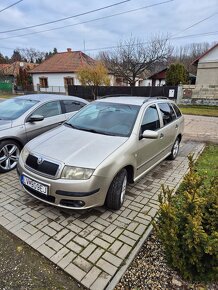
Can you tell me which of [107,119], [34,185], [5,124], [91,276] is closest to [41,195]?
[34,185]

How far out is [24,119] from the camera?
14.6 ft

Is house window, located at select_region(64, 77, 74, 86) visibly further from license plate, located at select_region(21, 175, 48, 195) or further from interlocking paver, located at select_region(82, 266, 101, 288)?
interlocking paver, located at select_region(82, 266, 101, 288)

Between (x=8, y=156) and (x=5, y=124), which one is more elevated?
(x=5, y=124)

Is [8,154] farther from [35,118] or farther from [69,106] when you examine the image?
[69,106]

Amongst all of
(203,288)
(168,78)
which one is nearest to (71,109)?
(203,288)

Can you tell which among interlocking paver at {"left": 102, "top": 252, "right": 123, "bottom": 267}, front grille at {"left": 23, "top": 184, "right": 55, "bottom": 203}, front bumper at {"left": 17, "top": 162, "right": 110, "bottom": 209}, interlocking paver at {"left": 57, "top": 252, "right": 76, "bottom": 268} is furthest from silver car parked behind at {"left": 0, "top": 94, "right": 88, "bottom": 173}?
interlocking paver at {"left": 102, "top": 252, "right": 123, "bottom": 267}

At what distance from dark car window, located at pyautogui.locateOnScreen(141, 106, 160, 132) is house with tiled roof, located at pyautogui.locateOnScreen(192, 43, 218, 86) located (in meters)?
15.0

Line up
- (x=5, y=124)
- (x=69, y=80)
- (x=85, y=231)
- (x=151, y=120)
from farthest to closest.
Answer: (x=69, y=80) < (x=5, y=124) < (x=151, y=120) < (x=85, y=231)

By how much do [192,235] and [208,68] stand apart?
18008 mm

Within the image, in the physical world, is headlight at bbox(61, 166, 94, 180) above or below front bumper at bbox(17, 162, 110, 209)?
above

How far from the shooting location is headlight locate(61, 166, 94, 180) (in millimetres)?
2625

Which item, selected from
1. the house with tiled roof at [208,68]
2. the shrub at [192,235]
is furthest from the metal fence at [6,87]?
the shrub at [192,235]

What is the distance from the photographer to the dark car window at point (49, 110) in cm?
481

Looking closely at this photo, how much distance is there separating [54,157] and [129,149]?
1071 mm
